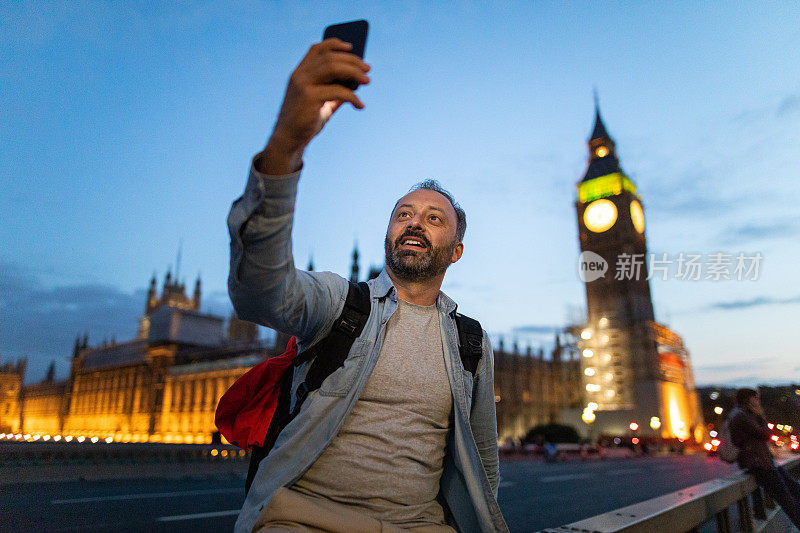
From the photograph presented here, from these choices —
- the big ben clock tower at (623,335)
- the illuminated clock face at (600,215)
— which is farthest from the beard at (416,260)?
the illuminated clock face at (600,215)

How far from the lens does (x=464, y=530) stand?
182 cm

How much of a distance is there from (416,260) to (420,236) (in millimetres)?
94

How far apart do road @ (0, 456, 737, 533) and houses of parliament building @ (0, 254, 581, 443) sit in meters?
36.9

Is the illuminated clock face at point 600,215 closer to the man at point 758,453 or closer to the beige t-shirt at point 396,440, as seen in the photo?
the man at point 758,453

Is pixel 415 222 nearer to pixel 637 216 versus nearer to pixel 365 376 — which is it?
pixel 365 376

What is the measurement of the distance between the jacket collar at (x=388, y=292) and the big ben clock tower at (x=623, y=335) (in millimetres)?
40328

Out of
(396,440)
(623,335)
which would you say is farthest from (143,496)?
(623,335)

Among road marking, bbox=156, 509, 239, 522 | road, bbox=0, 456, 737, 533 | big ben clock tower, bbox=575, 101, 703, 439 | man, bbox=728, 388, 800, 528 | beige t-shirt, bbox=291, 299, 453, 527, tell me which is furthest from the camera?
big ben clock tower, bbox=575, 101, 703, 439

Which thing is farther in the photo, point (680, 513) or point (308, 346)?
point (680, 513)

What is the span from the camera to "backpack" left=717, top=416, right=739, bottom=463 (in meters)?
5.54

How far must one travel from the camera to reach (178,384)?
62281 mm

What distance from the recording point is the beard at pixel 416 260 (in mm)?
1908

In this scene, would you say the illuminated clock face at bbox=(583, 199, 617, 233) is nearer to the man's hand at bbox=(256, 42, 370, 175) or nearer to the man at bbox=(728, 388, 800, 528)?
the man at bbox=(728, 388, 800, 528)

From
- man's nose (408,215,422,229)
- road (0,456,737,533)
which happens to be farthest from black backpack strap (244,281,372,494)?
road (0,456,737,533)
